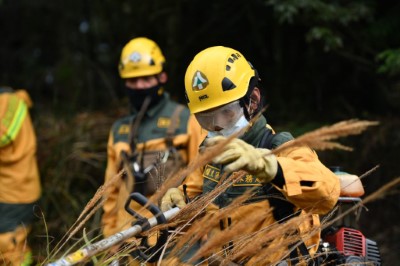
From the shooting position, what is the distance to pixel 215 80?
3043 millimetres

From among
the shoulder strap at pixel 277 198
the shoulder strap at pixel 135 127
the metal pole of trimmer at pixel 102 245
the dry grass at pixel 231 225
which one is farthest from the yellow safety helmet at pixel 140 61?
the metal pole of trimmer at pixel 102 245

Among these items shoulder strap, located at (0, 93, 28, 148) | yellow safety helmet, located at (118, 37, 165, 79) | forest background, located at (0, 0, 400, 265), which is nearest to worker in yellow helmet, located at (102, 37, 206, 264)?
yellow safety helmet, located at (118, 37, 165, 79)

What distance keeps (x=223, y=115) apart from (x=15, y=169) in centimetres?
239

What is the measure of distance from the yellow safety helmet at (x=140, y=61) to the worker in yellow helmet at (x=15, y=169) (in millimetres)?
865

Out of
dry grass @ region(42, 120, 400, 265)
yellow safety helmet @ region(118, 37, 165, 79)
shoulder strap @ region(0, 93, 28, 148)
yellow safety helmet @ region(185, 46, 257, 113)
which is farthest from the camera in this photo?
yellow safety helmet @ region(118, 37, 165, 79)

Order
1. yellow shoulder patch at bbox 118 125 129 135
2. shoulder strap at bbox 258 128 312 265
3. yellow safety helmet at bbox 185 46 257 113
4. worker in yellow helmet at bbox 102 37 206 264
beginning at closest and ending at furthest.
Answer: shoulder strap at bbox 258 128 312 265
yellow safety helmet at bbox 185 46 257 113
worker in yellow helmet at bbox 102 37 206 264
yellow shoulder patch at bbox 118 125 129 135

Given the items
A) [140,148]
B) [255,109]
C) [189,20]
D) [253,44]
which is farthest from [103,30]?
[255,109]

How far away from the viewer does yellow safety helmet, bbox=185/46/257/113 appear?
299 centimetres

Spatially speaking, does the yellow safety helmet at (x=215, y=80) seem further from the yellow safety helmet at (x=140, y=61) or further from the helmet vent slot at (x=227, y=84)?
the yellow safety helmet at (x=140, y=61)

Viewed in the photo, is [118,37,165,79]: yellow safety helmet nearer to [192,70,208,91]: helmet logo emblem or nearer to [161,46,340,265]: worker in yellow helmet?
[161,46,340,265]: worker in yellow helmet

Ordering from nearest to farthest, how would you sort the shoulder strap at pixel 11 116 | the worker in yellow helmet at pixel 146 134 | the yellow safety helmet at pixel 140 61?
1. the worker in yellow helmet at pixel 146 134
2. the shoulder strap at pixel 11 116
3. the yellow safety helmet at pixel 140 61

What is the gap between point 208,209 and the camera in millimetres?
3029

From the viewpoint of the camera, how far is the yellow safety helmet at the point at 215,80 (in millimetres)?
2994

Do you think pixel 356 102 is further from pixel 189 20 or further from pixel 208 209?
pixel 208 209
